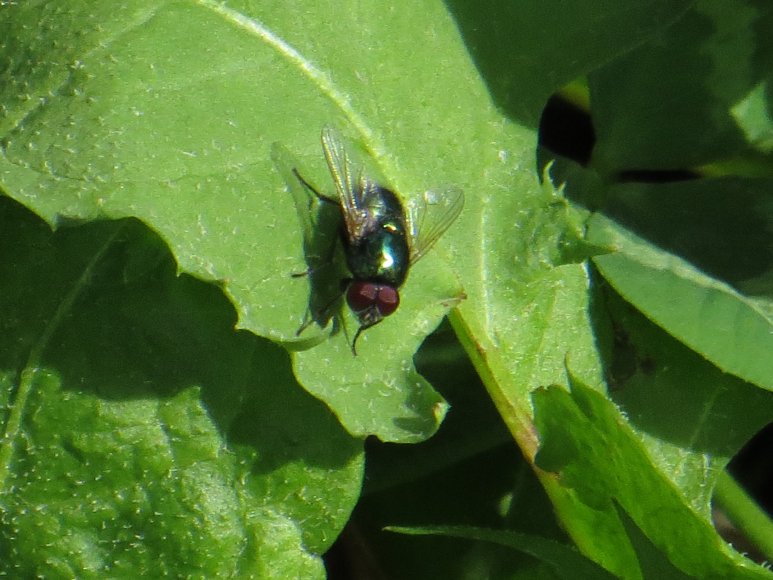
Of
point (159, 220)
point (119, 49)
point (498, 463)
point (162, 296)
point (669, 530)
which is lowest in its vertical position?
point (498, 463)

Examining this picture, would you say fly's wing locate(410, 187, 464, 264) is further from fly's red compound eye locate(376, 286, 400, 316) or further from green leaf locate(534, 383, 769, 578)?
green leaf locate(534, 383, 769, 578)

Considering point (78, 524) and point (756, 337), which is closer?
point (78, 524)

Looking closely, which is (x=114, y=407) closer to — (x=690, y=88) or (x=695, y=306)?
(x=695, y=306)

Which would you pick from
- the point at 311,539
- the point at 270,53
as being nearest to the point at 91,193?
the point at 270,53

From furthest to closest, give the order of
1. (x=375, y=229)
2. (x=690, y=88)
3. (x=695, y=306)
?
(x=690, y=88) < (x=695, y=306) < (x=375, y=229)

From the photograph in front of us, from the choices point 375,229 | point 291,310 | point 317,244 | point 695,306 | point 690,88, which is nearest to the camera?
point 291,310

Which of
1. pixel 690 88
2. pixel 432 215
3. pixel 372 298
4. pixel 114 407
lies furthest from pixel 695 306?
pixel 114 407

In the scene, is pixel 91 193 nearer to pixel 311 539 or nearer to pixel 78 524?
pixel 78 524

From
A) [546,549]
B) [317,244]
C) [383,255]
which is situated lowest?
[546,549]
